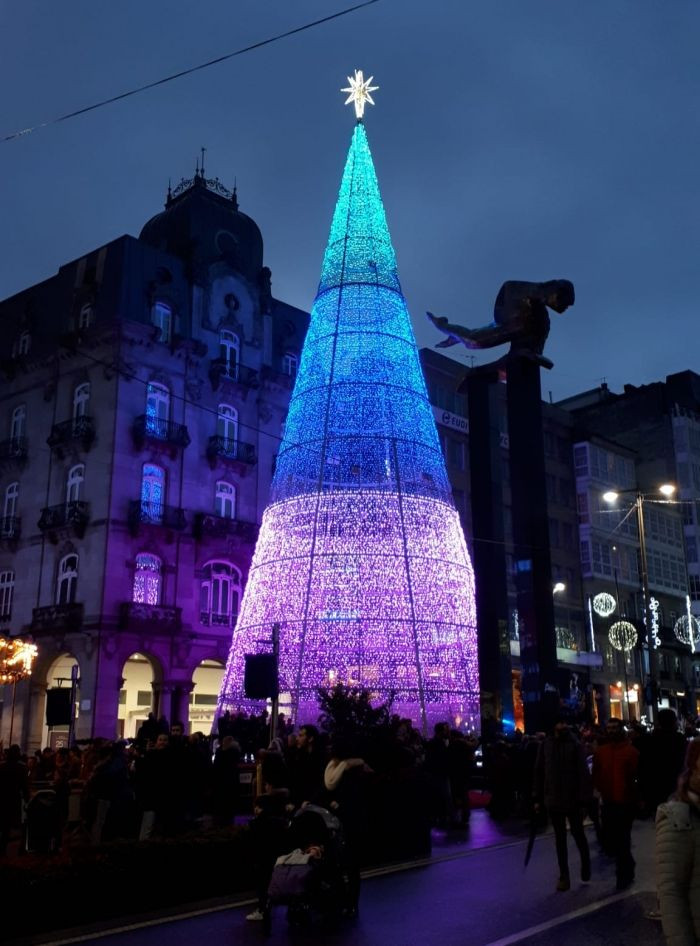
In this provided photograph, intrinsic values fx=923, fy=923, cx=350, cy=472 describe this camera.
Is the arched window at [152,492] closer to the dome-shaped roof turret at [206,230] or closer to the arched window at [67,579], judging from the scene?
the arched window at [67,579]

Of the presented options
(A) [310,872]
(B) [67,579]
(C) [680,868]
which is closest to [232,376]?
(B) [67,579]

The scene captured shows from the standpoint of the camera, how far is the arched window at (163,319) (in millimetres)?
36062

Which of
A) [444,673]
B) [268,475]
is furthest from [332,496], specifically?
[268,475]

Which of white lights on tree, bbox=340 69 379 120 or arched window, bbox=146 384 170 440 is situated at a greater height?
white lights on tree, bbox=340 69 379 120

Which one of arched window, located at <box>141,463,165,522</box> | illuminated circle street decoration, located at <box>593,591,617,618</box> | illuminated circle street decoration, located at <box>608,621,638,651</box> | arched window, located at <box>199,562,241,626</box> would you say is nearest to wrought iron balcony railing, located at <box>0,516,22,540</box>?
arched window, located at <box>141,463,165,522</box>

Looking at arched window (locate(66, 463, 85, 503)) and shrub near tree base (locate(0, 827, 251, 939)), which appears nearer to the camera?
shrub near tree base (locate(0, 827, 251, 939))

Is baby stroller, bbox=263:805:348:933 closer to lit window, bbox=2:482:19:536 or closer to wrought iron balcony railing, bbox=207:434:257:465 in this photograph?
wrought iron balcony railing, bbox=207:434:257:465

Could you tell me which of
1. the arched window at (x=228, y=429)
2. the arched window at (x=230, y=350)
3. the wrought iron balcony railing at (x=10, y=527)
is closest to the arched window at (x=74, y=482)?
the wrought iron balcony railing at (x=10, y=527)

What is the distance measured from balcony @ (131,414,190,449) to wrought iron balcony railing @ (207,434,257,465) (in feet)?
3.71

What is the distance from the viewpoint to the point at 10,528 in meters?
36.5

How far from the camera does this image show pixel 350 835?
8445 millimetres

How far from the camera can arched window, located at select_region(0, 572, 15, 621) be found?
36.0 metres

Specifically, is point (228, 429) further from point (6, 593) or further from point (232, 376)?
point (6, 593)

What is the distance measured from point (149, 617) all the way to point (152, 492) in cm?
488
